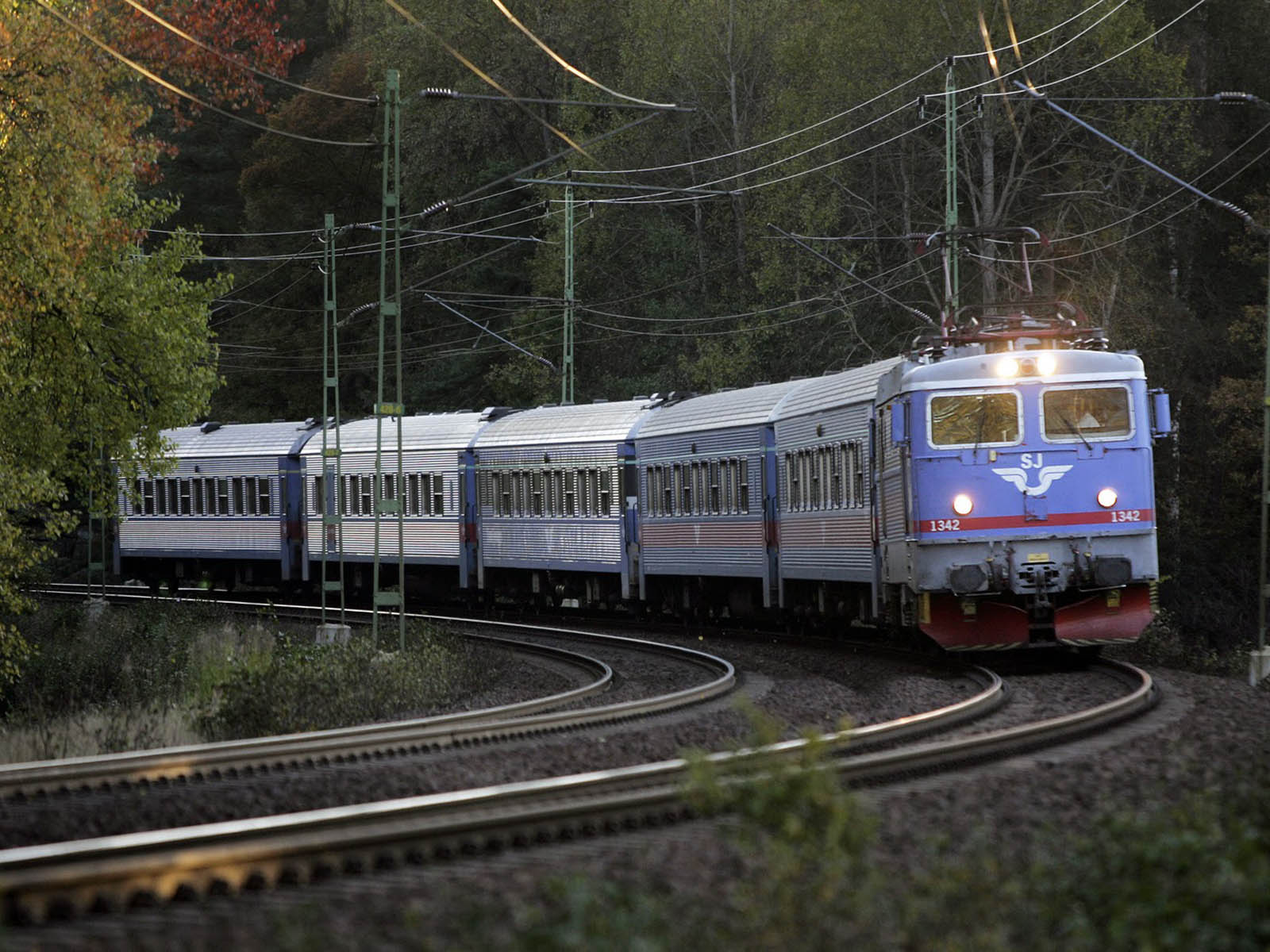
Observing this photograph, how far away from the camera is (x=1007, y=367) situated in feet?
63.3

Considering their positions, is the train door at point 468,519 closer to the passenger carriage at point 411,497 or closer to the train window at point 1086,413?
the passenger carriage at point 411,497

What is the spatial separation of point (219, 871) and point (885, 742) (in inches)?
253

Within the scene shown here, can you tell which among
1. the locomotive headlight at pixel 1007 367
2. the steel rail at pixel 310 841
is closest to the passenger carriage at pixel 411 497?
the locomotive headlight at pixel 1007 367

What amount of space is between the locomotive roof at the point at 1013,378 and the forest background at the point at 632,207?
17.5 ft

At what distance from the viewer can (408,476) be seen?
39562 millimetres

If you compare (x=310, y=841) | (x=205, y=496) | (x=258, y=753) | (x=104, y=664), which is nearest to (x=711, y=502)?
(x=104, y=664)

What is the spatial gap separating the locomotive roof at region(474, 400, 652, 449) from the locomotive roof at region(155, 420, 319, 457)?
6857 millimetres

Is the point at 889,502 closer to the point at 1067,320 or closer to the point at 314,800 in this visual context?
the point at 1067,320

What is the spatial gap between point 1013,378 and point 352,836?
12.2 m

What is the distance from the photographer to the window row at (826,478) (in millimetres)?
22531

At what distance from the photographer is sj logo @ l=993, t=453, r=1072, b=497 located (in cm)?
1909

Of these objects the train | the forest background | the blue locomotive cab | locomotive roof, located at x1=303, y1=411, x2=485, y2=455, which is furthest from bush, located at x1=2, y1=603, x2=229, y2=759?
the blue locomotive cab

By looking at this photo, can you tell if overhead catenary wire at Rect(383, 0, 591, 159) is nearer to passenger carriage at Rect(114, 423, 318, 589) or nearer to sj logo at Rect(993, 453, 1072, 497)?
sj logo at Rect(993, 453, 1072, 497)

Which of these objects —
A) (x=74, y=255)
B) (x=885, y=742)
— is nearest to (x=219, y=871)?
(x=885, y=742)
